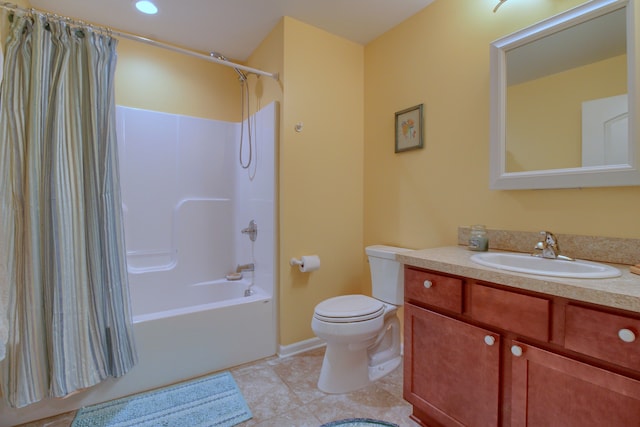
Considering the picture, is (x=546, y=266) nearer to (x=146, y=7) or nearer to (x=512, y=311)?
(x=512, y=311)

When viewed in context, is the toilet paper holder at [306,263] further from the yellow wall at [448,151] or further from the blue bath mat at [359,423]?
the blue bath mat at [359,423]

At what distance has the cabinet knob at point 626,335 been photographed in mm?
788

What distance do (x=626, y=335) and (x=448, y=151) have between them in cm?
127

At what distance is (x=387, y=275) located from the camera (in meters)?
1.91

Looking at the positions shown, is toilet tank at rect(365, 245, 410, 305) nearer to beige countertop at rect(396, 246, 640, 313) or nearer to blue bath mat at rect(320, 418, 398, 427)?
beige countertop at rect(396, 246, 640, 313)

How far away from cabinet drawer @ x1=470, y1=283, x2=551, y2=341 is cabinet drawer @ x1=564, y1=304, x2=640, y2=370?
0.21 feet

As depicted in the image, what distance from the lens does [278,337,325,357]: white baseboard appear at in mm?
2146

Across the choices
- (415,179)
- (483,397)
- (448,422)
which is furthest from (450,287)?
(415,179)

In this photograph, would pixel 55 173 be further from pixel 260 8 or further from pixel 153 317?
pixel 260 8

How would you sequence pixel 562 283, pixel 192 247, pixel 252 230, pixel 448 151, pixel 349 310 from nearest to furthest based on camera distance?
pixel 562 283 < pixel 349 310 < pixel 448 151 < pixel 252 230 < pixel 192 247

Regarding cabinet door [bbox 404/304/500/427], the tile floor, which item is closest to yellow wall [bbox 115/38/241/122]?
the tile floor

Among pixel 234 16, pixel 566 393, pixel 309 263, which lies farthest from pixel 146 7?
pixel 566 393

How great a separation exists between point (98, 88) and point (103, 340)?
1.37 metres

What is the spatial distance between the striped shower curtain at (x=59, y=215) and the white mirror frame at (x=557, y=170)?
2091 millimetres
